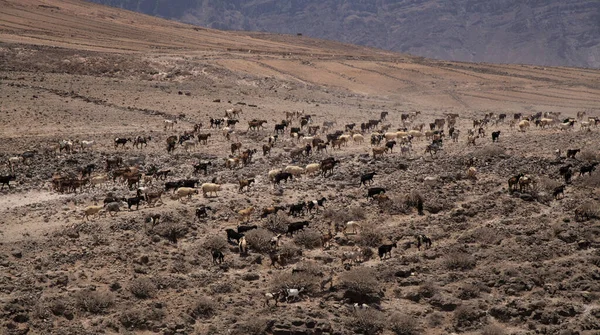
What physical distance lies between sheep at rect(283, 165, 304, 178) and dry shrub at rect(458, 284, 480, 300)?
10.8 m

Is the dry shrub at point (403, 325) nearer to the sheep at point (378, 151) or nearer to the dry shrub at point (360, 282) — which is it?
the dry shrub at point (360, 282)

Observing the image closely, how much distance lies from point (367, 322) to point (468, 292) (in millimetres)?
3355

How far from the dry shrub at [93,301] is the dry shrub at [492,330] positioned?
31.9ft

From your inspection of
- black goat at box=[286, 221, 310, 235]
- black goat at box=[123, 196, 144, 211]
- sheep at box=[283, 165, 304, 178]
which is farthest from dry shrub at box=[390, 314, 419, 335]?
sheep at box=[283, 165, 304, 178]

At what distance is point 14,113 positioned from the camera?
128 ft

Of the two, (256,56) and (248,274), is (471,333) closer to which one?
(248,274)

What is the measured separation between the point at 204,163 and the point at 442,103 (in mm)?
39929

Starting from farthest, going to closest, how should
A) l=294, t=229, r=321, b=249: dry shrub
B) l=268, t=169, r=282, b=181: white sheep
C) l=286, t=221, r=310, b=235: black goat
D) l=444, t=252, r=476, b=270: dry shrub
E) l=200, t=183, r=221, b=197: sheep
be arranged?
1. l=268, t=169, r=282, b=181: white sheep
2. l=200, t=183, r=221, b=197: sheep
3. l=286, t=221, r=310, b=235: black goat
4. l=294, t=229, r=321, b=249: dry shrub
5. l=444, t=252, r=476, b=270: dry shrub

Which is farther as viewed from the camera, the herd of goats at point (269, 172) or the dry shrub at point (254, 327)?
the herd of goats at point (269, 172)

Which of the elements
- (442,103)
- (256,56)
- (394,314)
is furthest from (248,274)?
(256,56)

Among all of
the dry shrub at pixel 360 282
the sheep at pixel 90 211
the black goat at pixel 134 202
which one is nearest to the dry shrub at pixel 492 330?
the dry shrub at pixel 360 282

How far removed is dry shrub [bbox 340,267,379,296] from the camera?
58.3 feet

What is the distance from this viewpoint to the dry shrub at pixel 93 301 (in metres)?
16.7

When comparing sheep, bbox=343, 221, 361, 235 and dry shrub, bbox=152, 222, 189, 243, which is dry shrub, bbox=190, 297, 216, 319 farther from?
sheep, bbox=343, 221, 361, 235
